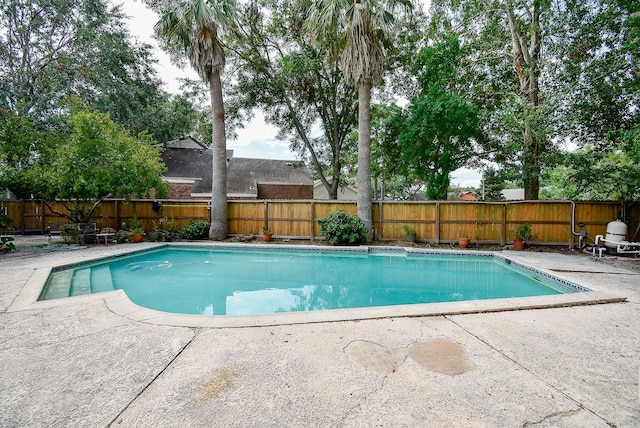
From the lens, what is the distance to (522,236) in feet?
34.1

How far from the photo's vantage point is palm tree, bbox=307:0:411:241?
10180mm

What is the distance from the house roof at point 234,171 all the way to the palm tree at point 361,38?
8415mm

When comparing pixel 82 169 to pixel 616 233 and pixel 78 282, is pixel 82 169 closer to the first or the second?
pixel 78 282

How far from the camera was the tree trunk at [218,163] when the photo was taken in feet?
39.2

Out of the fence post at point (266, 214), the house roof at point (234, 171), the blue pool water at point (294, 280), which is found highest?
the house roof at point (234, 171)

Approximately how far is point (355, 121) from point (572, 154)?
987cm

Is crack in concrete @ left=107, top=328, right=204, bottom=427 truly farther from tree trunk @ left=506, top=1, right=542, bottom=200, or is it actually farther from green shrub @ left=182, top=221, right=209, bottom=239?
tree trunk @ left=506, top=1, right=542, bottom=200

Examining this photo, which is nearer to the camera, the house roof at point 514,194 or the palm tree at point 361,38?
the palm tree at point 361,38

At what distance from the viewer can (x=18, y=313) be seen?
3859 millimetres

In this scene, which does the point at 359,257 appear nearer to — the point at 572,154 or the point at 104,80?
the point at 572,154

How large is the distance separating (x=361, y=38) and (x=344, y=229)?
278 inches

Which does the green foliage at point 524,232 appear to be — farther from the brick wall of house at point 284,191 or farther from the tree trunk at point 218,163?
the brick wall of house at point 284,191

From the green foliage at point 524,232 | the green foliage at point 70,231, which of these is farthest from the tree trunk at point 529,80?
the green foliage at point 70,231

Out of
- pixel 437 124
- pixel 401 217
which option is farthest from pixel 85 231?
pixel 437 124
